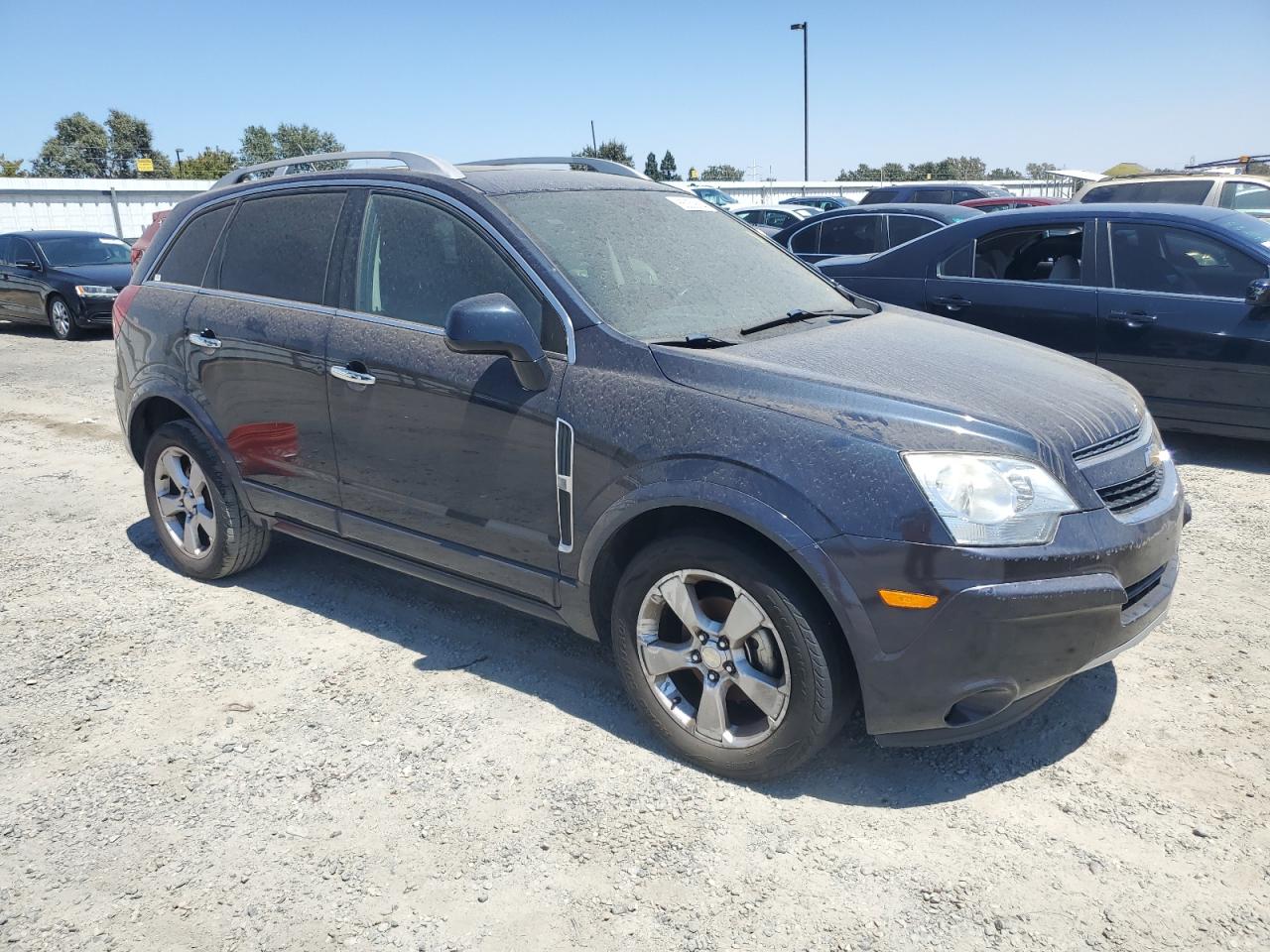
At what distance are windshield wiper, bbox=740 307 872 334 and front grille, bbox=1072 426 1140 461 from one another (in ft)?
3.75

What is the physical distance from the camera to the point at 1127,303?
248 inches

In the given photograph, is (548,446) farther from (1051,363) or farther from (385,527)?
(1051,363)

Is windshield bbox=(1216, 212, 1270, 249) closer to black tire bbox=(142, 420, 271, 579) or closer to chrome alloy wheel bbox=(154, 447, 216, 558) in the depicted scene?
black tire bbox=(142, 420, 271, 579)

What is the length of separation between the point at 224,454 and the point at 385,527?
109cm

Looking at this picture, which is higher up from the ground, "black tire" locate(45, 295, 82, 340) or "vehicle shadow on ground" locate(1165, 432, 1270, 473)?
"black tire" locate(45, 295, 82, 340)

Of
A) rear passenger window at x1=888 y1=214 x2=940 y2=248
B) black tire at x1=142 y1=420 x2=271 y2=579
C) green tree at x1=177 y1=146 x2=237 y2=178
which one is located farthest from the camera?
green tree at x1=177 y1=146 x2=237 y2=178

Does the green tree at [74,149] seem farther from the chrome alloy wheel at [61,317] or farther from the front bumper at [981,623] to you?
the front bumper at [981,623]

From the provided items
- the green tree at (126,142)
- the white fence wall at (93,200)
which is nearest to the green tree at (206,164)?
the green tree at (126,142)

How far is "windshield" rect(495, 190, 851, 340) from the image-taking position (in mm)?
3377

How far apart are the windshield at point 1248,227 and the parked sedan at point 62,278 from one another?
13.3 meters

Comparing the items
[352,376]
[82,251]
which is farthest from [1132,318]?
[82,251]

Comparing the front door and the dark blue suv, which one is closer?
the dark blue suv

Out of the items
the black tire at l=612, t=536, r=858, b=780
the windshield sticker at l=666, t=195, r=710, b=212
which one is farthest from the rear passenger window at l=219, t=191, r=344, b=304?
the black tire at l=612, t=536, r=858, b=780

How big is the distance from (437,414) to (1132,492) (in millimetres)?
2296
